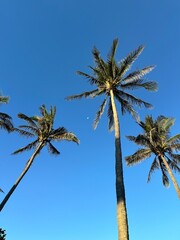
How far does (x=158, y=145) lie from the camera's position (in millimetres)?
26188

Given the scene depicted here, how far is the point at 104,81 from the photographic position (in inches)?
775

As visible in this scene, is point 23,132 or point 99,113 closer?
point 99,113

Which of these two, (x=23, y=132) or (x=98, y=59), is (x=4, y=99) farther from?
(x=98, y=59)

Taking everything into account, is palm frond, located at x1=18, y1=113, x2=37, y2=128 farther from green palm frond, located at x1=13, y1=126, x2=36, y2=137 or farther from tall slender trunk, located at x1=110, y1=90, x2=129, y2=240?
tall slender trunk, located at x1=110, y1=90, x2=129, y2=240

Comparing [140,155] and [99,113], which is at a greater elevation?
[140,155]

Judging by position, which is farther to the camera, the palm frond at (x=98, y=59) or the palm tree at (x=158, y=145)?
the palm tree at (x=158, y=145)

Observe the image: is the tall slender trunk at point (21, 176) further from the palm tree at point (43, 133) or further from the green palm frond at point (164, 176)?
the green palm frond at point (164, 176)

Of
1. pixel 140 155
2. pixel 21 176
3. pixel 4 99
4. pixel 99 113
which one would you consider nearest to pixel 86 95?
pixel 99 113

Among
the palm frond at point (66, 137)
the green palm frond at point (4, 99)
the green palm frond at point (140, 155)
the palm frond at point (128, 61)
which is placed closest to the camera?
the palm frond at point (128, 61)

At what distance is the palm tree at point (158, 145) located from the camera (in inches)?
1014

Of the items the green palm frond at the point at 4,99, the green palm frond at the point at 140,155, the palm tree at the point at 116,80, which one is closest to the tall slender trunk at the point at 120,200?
the palm tree at the point at 116,80

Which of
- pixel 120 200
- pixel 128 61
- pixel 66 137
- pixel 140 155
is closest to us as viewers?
pixel 120 200

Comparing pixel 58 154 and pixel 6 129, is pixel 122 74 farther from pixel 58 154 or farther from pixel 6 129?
pixel 6 129

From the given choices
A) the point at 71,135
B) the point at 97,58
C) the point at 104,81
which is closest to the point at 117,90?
the point at 104,81
